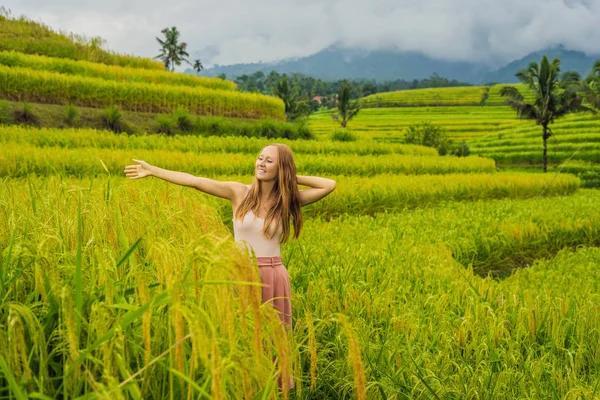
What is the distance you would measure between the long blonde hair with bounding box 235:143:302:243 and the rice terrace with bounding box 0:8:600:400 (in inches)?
5.1

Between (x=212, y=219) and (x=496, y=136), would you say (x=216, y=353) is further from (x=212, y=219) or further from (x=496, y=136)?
(x=496, y=136)

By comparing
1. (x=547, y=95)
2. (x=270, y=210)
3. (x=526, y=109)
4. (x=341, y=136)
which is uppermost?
(x=547, y=95)

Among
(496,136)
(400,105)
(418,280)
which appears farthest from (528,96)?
(418,280)

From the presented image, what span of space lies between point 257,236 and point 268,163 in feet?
1.21

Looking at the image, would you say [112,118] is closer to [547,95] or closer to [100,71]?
[100,71]

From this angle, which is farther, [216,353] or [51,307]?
[51,307]

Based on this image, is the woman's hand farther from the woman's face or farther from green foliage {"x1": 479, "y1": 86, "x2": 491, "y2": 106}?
green foliage {"x1": 479, "y1": 86, "x2": 491, "y2": 106}

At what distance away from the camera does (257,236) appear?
2.38 meters

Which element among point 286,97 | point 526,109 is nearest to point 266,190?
point 526,109

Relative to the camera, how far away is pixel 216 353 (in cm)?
83

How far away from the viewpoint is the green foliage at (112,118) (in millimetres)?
12530

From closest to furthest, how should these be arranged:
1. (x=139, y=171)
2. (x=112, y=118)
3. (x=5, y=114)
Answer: (x=139, y=171) < (x=5, y=114) < (x=112, y=118)

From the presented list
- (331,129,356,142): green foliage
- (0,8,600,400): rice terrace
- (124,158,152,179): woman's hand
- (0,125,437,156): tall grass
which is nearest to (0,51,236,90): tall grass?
(0,8,600,400): rice terrace

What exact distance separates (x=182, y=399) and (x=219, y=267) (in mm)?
349
